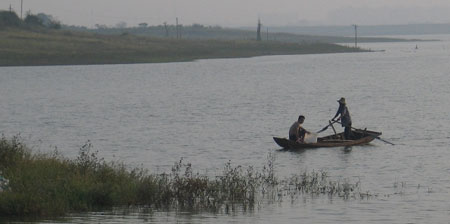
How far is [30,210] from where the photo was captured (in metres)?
17.4

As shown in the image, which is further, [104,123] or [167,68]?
[167,68]

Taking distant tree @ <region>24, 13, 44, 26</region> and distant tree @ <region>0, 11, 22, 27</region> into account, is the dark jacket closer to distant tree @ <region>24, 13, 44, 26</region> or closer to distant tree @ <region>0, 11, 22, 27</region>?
distant tree @ <region>0, 11, 22, 27</region>

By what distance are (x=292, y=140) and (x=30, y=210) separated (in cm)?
1579

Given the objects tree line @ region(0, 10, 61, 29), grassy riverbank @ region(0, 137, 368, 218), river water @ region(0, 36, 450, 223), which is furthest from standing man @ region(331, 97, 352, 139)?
tree line @ region(0, 10, 61, 29)

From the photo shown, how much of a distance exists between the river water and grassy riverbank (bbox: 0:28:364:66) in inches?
168

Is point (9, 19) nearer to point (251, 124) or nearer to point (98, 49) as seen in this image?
point (98, 49)

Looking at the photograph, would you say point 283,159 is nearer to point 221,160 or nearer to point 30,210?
point 221,160

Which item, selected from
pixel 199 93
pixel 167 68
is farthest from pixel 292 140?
pixel 167 68

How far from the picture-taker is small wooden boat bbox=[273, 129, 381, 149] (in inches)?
1266

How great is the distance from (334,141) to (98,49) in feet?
242

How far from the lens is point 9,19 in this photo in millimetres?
116562

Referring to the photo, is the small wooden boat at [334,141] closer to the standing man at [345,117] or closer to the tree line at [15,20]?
the standing man at [345,117]

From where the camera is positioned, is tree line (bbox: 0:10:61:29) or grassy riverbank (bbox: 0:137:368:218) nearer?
grassy riverbank (bbox: 0:137:368:218)

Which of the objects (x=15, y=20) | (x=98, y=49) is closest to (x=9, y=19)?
(x=15, y=20)
